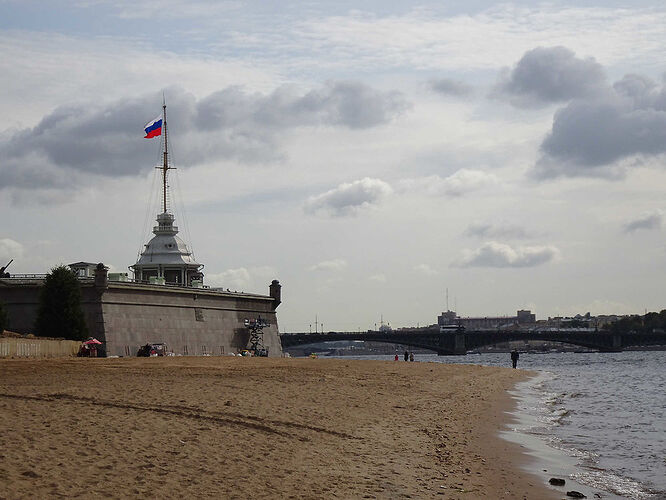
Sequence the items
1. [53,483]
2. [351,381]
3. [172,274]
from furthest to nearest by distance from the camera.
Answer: [172,274]
[351,381]
[53,483]

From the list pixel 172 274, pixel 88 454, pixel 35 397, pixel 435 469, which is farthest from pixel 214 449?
pixel 172 274

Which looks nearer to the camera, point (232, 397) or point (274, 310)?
point (232, 397)

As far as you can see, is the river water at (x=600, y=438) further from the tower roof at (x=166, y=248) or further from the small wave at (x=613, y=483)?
the tower roof at (x=166, y=248)

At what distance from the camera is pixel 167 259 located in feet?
333

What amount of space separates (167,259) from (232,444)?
8106 cm

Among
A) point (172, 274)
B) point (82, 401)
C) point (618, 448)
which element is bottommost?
point (618, 448)

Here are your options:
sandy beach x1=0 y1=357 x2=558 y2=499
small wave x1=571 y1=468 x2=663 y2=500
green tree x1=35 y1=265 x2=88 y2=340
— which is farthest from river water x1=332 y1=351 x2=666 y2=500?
green tree x1=35 y1=265 x2=88 y2=340

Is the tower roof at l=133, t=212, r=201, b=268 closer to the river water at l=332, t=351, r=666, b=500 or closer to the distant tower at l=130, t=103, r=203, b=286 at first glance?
the distant tower at l=130, t=103, r=203, b=286

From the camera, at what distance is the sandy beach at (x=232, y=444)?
1731 cm

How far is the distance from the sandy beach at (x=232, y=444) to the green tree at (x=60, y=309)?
31400 mm

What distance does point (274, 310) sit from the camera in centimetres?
10812

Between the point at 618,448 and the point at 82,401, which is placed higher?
the point at 82,401

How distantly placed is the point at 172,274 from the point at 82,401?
249 ft

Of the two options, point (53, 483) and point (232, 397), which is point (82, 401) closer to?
point (232, 397)
